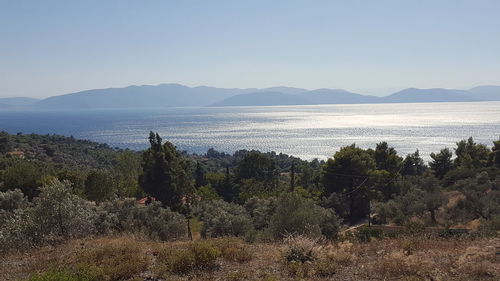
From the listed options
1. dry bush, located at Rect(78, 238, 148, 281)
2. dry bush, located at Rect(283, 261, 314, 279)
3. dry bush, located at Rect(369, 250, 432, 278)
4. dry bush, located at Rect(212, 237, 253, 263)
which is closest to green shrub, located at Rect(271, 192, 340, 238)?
dry bush, located at Rect(212, 237, 253, 263)

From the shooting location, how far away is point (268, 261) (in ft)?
26.7

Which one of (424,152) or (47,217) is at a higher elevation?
(47,217)

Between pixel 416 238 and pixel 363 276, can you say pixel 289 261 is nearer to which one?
pixel 363 276

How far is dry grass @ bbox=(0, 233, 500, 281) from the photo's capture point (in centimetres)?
703

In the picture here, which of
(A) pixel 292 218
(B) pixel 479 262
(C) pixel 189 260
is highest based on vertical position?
(C) pixel 189 260

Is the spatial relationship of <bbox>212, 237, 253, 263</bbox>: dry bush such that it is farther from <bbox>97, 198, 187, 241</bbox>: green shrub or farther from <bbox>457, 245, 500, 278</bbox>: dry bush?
<bbox>97, 198, 187, 241</bbox>: green shrub

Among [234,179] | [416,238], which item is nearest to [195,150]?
[234,179]

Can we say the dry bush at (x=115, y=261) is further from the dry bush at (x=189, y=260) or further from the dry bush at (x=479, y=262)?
the dry bush at (x=479, y=262)

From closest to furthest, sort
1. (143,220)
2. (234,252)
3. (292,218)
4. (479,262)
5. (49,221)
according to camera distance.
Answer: (479,262) → (234,252) → (49,221) → (292,218) → (143,220)

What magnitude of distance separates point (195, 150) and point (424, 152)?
74061 millimetres

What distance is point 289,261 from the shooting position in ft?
25.8

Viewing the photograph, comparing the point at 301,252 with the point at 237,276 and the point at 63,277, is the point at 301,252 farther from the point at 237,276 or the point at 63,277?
the point at 63,277

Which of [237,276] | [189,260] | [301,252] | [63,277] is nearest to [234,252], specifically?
[189,260]

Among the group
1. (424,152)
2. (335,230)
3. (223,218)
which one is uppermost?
(223,218)
